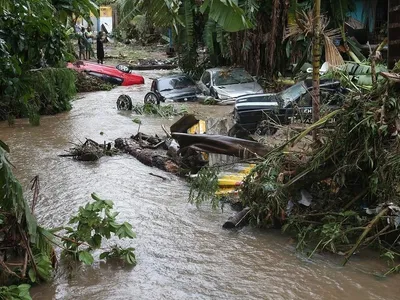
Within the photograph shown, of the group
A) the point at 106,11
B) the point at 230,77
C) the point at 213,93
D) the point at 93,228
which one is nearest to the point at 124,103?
the point at 213,93

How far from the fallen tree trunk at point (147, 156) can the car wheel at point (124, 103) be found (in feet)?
20.2

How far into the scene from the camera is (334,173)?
714cm

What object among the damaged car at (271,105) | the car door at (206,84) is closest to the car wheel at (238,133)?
the damaged car at (271,105)

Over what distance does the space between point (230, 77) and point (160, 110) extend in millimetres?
3599

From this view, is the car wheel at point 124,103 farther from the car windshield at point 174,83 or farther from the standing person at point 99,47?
the standing person at point 99,47

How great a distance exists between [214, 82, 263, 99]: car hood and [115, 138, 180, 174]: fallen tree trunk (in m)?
7.01

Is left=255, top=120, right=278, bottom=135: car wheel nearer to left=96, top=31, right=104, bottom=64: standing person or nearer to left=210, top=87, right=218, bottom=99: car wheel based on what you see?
left=210, top=87, right=218, bottom=99: car wheel

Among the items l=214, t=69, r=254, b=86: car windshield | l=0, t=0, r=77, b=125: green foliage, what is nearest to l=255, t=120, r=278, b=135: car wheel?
l=0, t=0, r=77, b=125: green foliage

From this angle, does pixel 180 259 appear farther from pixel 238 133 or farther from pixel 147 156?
pixel 147 156

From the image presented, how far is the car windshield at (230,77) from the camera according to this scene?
2081cm

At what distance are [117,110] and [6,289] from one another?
15654 millimetres

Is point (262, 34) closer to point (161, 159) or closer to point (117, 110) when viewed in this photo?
point (117, 110)

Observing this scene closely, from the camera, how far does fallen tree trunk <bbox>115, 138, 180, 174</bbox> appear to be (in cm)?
1166

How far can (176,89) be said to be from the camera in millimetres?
22172
